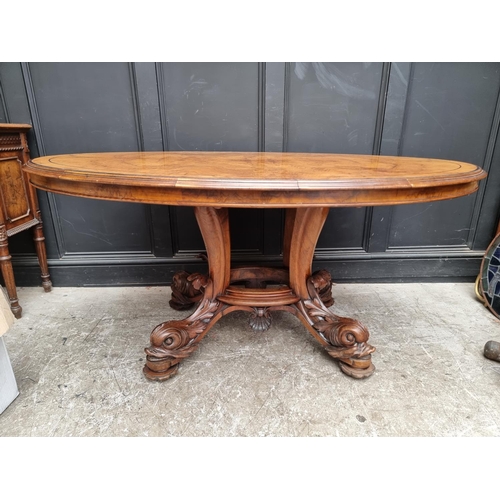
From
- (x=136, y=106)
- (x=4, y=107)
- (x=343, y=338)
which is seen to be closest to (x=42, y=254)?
(x=4, y=107)

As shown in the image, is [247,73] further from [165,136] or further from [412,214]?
[412,214]

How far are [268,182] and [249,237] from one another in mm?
1312

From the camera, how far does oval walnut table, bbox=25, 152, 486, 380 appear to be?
93cm

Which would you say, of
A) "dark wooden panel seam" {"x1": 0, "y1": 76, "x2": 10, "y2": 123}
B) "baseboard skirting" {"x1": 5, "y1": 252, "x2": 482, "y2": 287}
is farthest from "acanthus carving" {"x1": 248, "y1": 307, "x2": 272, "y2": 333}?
"dark wooden panel seam" {"x1": 0, "y1": 76, "x2": 10, "y2": 123}

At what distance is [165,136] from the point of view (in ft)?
6.51

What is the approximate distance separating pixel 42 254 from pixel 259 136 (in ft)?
4.92

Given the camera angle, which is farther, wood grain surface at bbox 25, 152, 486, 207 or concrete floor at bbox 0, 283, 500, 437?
concrete floor at bbox 0, 283, 500, 437

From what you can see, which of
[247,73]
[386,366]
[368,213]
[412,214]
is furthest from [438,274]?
[247,73]

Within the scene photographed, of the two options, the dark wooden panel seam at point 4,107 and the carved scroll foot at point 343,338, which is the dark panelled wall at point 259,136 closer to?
the dark wooden panel seam at point 4,107

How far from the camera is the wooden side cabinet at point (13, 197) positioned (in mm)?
1763

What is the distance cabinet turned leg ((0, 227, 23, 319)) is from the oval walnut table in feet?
2.58

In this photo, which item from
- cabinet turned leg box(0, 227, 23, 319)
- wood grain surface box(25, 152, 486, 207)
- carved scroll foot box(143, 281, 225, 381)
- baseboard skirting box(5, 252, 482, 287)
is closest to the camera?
wood grain surface box(25, 152, 486, 207)

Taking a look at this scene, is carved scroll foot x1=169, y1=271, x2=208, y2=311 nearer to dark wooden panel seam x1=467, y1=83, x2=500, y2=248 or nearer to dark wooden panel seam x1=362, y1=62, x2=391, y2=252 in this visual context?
dark wooden panel seam x1=362, y1=62, x2=391, y2=252

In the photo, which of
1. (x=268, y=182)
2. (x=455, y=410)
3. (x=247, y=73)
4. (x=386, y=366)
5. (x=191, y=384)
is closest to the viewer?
(x=268, y=182)
